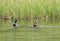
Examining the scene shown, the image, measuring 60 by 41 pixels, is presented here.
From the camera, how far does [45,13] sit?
14.1 meters

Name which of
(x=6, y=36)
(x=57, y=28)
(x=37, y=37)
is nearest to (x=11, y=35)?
(x=6, y=36)

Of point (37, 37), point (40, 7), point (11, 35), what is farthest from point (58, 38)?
point (40, 7)

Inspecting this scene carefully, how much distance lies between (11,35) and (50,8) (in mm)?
4527

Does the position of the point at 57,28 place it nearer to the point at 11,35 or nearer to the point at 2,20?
the point at 11,35

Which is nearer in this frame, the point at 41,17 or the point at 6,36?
the point at 6,36

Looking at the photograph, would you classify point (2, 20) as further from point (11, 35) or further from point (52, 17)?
point (11, 35)

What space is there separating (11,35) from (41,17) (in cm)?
441

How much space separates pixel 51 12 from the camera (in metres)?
14.1

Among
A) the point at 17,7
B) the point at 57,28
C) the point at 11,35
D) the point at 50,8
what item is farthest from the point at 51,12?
the point at 11,35

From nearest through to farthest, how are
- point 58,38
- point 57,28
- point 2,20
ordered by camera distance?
1. point 58,38
2. point 57,28
3. point 2,20

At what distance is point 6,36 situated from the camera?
9727mm

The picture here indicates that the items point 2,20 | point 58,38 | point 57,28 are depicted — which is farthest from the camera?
point 2,20

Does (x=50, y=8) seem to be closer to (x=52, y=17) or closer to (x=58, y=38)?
(x=52, y=17)

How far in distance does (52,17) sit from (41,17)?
0.46 m
